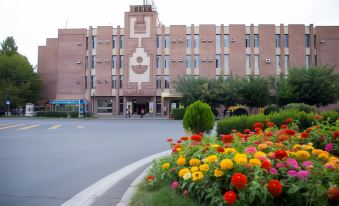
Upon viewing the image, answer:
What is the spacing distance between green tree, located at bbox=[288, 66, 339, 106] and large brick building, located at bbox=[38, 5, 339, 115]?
9.47 metres

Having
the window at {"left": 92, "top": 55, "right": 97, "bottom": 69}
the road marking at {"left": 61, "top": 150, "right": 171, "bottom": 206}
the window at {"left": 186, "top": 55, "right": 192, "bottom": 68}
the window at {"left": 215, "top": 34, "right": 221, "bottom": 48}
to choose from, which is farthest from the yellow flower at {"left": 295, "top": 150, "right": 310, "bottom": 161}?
the window at {"left": 92, "top": 55, "right": 97, "bottom": 69}

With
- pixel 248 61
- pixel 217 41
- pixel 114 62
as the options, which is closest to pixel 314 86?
pixel 248 61

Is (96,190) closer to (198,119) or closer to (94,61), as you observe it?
(198,119)

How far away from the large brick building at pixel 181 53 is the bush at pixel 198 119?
124 feet

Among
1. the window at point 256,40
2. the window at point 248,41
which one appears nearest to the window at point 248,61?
the window at point 248,41

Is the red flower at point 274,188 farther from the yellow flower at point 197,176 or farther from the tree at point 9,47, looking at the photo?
the tree at point 9,47

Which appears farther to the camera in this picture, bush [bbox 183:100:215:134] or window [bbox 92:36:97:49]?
window [bbox 92:36:97:49]

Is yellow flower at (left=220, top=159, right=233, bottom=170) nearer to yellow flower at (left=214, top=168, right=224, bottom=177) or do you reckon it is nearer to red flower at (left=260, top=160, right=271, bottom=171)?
yellow flower at (left=214, top=168, right=224, bottom=177)

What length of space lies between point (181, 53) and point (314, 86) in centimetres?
2105

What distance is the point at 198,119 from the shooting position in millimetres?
11039

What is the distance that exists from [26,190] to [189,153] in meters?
3.40

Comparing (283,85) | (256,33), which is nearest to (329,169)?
(283,85)

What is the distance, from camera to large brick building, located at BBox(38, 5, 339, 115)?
49.9 meters

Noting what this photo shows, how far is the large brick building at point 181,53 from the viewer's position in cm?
Result: 4994
